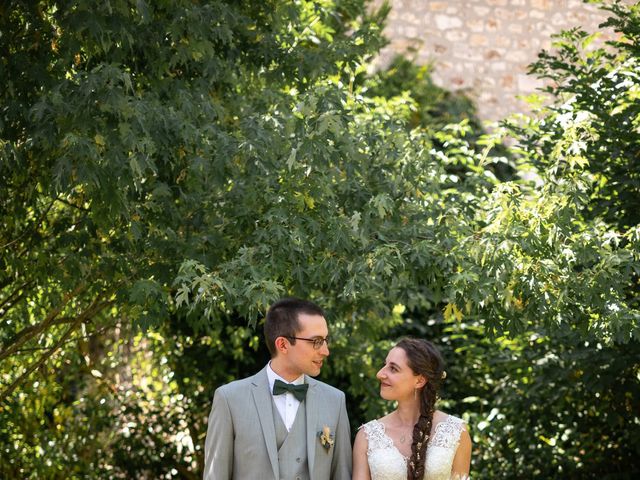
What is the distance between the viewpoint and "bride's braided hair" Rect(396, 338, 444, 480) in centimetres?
391

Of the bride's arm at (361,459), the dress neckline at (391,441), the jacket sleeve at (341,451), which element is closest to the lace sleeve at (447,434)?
the dress neckline at (391,441)

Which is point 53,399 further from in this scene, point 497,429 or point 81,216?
point 497,429

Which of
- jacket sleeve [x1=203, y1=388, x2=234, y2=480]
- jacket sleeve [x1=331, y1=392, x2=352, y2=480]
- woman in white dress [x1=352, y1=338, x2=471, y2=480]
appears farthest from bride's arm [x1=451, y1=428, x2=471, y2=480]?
jacket sleeve [x1=203, y1=388, x2=234, y2=480]

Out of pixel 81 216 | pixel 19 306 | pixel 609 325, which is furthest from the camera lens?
pixel 19 306

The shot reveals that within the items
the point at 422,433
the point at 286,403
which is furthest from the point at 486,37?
the point at 286,403

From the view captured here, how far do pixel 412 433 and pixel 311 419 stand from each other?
569mm

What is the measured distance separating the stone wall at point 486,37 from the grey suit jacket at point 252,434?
749 cm

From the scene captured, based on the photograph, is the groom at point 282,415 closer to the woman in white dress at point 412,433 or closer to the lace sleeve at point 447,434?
the woman in white dress at point 412,433

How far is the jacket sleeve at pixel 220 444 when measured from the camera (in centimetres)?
349

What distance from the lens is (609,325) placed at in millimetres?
4852

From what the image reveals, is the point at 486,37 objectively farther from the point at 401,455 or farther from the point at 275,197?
the point at 401,455

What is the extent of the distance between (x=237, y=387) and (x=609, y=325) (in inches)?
82.3

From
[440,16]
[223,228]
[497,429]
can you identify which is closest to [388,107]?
[223,228]

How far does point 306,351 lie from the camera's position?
3584 mm
